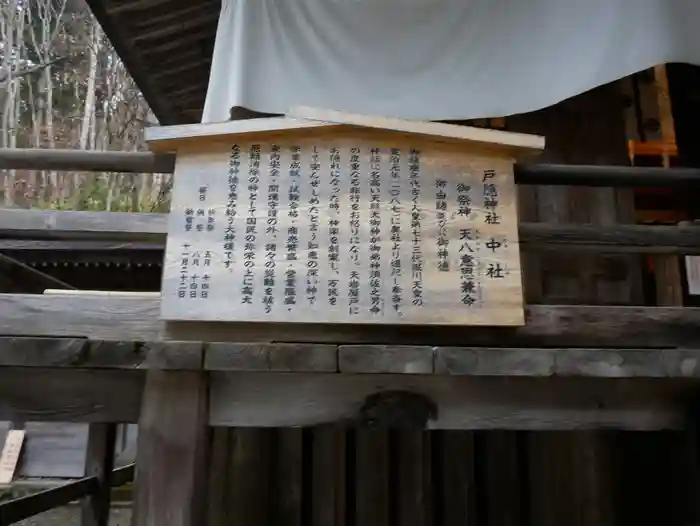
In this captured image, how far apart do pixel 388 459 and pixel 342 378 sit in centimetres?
231

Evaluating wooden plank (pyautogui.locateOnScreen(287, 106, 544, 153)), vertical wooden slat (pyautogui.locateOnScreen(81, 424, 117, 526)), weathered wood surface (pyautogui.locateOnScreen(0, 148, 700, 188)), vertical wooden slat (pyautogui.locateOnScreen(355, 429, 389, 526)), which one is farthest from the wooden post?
vertical wooden slat (pyautogui.locateOnScreen(81, 424, 117, 526))

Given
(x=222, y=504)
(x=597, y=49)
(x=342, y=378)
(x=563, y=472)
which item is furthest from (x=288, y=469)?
(x=597, y=49)

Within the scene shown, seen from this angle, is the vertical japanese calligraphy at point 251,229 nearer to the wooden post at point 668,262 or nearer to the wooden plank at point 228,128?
the wooden plank at point 228,128

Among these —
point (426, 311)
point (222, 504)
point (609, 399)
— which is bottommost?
point (222, 504)

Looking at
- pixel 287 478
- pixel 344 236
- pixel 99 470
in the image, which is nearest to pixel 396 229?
pixel 344 236

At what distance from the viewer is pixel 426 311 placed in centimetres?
239

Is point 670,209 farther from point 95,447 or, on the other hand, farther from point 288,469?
point 95,447

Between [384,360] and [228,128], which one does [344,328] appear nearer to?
[384,360]

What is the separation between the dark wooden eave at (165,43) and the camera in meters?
4.52

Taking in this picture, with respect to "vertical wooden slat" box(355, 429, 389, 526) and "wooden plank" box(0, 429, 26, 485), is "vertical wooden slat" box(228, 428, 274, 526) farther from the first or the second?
"wooden plank" box(0, 429, 26, 485)

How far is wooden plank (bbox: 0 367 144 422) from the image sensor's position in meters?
2.46

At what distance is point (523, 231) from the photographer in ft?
8.87

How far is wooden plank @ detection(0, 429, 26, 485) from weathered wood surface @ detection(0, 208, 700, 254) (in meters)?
7.12

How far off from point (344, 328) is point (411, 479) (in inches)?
96.5
